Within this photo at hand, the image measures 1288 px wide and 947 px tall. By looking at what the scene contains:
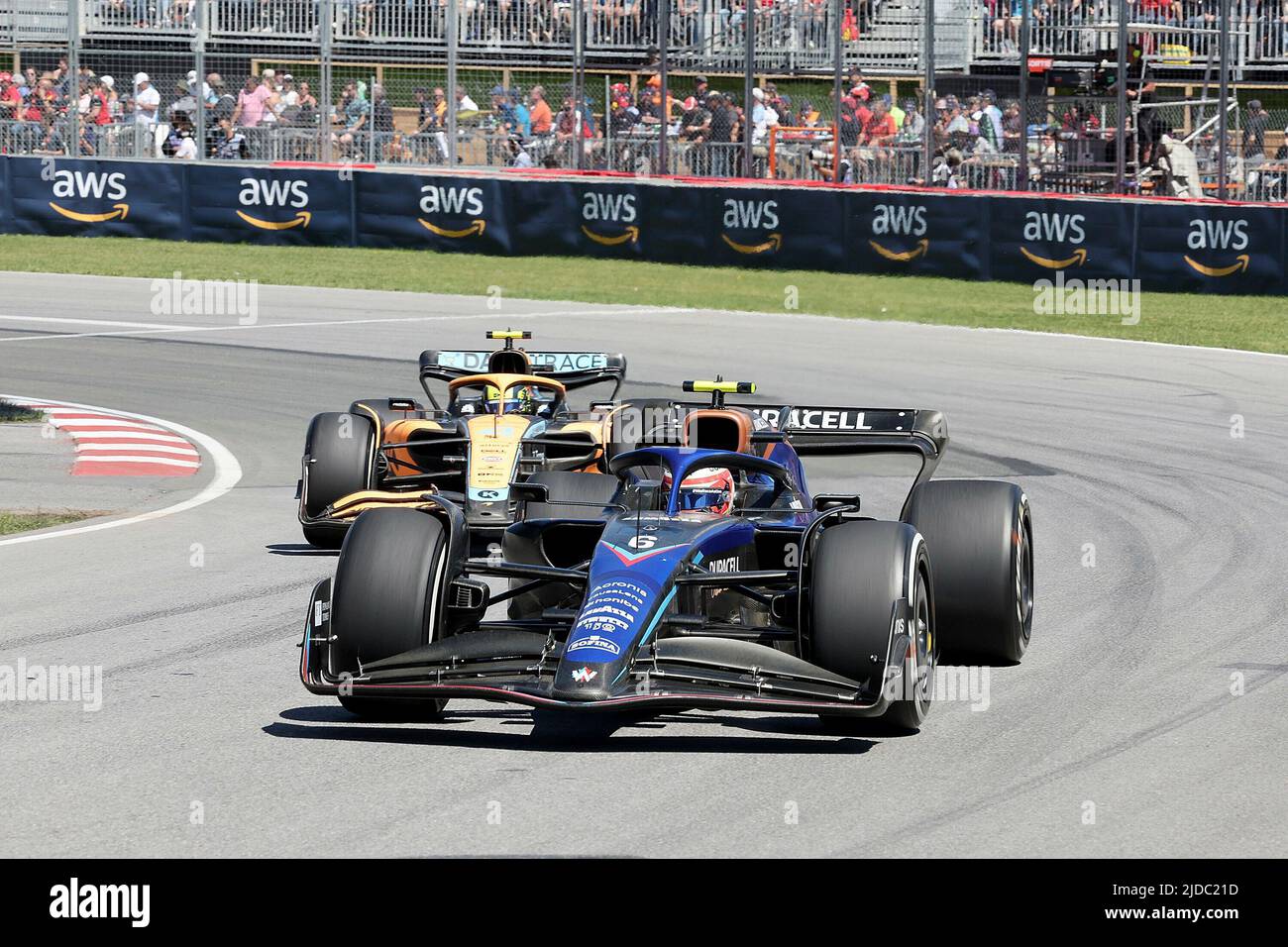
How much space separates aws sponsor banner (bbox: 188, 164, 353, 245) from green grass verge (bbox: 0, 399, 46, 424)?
548 inches

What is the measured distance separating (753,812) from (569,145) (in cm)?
2592

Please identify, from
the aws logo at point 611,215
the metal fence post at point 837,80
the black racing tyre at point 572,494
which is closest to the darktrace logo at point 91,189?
the aws logo at point 611,215

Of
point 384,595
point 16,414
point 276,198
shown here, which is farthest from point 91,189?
point 384,595

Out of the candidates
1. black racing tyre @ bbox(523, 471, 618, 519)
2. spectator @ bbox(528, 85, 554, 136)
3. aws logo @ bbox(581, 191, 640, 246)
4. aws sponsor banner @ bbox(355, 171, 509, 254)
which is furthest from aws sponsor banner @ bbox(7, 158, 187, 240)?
black racing tyre @ bbox(523, 471, 618, 519)

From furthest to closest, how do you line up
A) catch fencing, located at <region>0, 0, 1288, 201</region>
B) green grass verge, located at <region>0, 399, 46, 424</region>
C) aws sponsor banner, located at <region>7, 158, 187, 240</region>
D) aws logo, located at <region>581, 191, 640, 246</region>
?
aws sponsor banner, located at <region>7, 158, 187, 240</region>
aws logo, located at <region>581, 191, 640, 246</region>
catch fencing, located at <region>0, 0, 1288, 201</region>
green grass verge, located at <region>0, 399, 46, 424</region>

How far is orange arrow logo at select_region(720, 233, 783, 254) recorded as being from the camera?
28.8 meters

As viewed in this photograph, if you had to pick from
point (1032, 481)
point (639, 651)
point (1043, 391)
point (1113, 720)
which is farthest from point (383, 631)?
point (1043, 391)

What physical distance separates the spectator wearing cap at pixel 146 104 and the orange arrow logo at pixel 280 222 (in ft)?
6.26

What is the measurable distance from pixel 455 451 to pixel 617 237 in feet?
58.0

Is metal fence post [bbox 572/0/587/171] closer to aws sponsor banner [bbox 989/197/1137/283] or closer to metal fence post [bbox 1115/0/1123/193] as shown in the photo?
aws sponsor banner [bbox 989/197/1137/283]

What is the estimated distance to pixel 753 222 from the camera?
28984 millimetres

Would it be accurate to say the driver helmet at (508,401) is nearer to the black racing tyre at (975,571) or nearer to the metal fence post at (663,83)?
the black racing tyre at (975,571)

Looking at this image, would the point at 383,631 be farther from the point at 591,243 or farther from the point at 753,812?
the point at 591,243
